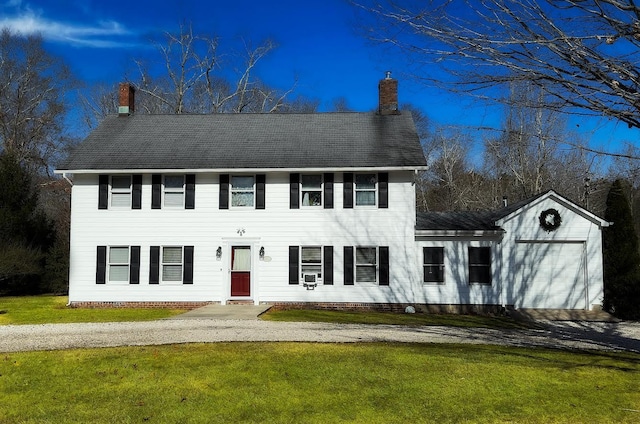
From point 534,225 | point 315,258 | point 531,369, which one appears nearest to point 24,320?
point 315,258

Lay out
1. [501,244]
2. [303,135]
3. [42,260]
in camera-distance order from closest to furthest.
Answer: [501,244] → [303,135] → [42,260]

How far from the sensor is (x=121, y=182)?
731 inches

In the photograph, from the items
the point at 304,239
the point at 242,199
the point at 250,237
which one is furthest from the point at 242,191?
the point at 304,239

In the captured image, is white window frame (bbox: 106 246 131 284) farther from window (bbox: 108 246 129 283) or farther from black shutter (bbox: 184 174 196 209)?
black shutter (bbox: 184 174 196 209)

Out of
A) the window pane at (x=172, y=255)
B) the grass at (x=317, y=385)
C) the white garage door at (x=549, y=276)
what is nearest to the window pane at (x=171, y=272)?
the window pane at (x=172, y=255)

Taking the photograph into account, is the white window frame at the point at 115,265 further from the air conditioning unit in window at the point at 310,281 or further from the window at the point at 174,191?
the air conditioning unit in window at the point at 310,281

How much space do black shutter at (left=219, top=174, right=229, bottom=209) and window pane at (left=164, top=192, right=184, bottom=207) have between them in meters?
1.45

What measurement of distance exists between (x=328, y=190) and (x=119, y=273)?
311 inches

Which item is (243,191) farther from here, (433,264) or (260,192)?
(433,264)

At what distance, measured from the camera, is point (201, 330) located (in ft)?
38.9

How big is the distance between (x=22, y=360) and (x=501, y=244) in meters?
14.6

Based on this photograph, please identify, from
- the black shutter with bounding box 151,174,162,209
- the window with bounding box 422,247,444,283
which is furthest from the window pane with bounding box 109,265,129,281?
the window with bounding box 422,247,444,283

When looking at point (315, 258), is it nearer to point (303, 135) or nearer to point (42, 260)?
point (303, 135)

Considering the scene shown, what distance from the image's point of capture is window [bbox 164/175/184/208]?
60.4 feet
